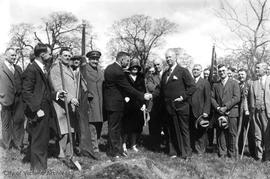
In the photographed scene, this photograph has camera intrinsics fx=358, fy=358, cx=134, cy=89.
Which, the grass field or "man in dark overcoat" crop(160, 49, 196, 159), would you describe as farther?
"man in dark overcoat" crop(160, 49, 196, 159)

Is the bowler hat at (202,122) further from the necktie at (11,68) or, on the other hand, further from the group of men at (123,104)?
the necktie at (11,68)

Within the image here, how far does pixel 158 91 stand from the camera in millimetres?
8516

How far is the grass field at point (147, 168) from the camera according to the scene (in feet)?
18.4

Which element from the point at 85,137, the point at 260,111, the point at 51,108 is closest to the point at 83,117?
the point at 85,137

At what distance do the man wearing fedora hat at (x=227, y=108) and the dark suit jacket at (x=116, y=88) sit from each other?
1943 millimetres

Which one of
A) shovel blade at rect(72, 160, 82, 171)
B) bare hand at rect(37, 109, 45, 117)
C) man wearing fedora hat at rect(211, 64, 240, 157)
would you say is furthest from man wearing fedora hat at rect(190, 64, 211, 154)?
bare hand at rect(37, 109, 45, 117)

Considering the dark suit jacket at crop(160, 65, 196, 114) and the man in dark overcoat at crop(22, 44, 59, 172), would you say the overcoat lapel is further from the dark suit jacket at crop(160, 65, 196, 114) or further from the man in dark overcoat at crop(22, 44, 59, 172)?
the dark suit jacket at crop(160, 65, 196, 114)

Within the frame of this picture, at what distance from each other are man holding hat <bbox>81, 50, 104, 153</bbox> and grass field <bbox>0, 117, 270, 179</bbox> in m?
0.60

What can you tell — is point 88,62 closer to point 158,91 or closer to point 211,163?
point 158,91

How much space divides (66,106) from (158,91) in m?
2.67

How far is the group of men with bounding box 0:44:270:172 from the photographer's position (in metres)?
7.13

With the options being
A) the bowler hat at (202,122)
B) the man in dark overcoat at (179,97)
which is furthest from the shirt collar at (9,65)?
the bowler hat at (202,122)

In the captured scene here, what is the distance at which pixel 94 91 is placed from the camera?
7.84 m

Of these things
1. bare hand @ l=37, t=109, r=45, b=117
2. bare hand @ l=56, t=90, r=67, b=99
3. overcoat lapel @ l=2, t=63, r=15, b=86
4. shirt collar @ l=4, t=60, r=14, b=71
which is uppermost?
shirt collar @ l=4, t=60, r=14, b=71
